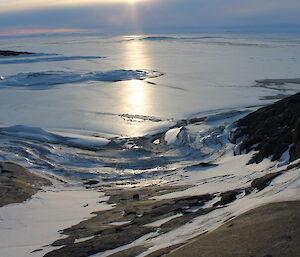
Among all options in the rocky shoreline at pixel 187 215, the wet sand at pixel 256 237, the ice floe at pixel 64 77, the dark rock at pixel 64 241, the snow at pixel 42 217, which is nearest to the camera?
the wet sand at pixel 256 237

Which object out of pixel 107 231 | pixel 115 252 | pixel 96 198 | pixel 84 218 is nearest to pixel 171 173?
pixel 96 198

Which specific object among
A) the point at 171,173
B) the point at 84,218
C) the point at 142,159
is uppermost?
the point at 142,159

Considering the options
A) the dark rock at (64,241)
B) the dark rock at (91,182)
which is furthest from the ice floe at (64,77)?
the dark rock at (64,241)

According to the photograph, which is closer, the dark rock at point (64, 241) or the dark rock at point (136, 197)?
the dark rock at point (64, 241)

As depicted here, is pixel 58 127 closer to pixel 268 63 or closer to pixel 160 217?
pixel 160 217

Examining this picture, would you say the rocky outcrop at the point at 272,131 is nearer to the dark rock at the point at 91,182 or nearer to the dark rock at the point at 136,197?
the dark rock at the point at 136,197

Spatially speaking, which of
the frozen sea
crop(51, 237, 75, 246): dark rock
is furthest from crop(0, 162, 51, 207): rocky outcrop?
crop(51, 237, 75, 246): dark rock

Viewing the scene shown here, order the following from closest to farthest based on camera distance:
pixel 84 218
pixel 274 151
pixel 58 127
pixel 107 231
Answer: pixel 107 231, pixel 84 218, pixel 274 151, pixel 58 127

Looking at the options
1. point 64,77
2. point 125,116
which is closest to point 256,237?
point 125,116
